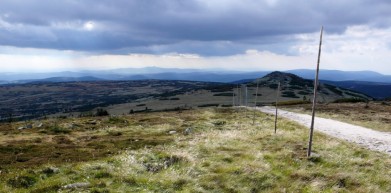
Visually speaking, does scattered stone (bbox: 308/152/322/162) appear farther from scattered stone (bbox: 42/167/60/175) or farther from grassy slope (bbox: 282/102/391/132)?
grassy slope (bbox: 282/102/391/132)

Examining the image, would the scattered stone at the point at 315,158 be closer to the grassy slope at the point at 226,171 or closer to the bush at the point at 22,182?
the grassy slope at the point at 226,171

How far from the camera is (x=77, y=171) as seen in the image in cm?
2108

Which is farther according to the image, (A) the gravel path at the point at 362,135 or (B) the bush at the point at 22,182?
(A) the gravel path at the point at 362,135

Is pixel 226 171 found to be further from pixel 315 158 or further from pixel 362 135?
pixel 362 135

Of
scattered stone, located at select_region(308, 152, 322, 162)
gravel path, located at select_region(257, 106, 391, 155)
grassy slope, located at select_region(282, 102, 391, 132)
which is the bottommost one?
grassy slope, located at select_region(282, 102, 391, 132)

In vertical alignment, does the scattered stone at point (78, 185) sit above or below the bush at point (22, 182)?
above

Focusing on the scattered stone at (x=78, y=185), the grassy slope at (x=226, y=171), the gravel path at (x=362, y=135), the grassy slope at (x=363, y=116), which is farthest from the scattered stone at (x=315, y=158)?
the grassy slope at (x=363, y=116)

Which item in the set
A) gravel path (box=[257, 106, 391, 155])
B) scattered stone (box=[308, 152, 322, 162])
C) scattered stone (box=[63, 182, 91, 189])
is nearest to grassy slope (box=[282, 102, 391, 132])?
gravel path (box=[257, 106, 391, 155])

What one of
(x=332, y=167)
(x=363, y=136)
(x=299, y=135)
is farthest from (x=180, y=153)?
(x=363, y=136)

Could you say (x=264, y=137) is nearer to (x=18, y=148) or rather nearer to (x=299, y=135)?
(x=299, y=135)

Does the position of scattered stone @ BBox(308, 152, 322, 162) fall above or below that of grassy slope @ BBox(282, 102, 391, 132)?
above

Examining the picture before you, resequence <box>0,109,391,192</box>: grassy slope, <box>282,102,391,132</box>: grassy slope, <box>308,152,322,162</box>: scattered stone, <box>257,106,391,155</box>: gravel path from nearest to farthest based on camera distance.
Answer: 1. <box>0,109,391,192</box>: grassy slope
2. <box>308,152,322,162</box>: scattered stone
3. <box>257,106,391,155</box>: gravel path
4. <box>282,102,391,132</box>: grassy slope

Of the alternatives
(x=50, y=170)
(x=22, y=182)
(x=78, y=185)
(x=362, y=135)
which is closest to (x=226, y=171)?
(x=78, y=185)

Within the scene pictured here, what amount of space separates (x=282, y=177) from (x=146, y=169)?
7.81 m
